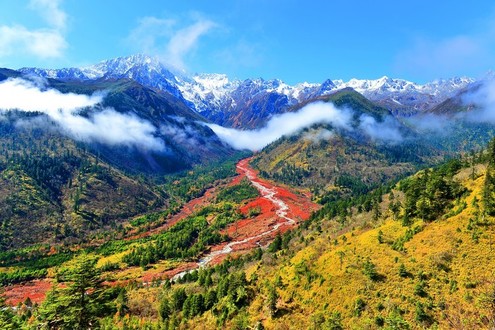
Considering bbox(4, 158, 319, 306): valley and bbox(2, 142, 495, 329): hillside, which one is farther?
bbox(4, 158, 319, 306): valley

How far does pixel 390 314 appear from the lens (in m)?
42.0

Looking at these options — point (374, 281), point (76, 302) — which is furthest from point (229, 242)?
point (76, 302)

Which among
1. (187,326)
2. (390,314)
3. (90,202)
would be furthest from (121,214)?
(390,314)

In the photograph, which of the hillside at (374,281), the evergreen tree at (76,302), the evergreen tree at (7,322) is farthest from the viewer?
the hillside at (374,281)

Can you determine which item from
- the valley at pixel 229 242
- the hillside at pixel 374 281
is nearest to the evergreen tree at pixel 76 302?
the hillside at pixel 374 281

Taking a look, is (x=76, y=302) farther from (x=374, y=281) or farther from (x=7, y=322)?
(x=374, y=281)

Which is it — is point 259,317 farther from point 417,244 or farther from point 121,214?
point 121,214

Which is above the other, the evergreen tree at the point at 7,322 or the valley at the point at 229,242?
the evergreen tree at the point at 7,322

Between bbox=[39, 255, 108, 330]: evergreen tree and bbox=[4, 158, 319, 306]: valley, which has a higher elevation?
bbox=[39, 255, 108, 330]: evergreen tree

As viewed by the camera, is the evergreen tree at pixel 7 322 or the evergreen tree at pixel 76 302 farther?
the evergreen tree at pixel 76 302

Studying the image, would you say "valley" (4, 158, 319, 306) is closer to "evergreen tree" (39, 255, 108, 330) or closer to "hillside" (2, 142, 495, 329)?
"hillside" (2, 142, 495, 329)

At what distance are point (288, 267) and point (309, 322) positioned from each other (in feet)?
53.4

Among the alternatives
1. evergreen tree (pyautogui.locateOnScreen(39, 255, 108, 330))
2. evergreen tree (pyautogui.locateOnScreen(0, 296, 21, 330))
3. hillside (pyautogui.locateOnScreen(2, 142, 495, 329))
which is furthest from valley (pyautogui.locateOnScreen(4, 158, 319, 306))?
evergreen tree (pyautogui.locateOnScreen(39, 255, 108, 330))

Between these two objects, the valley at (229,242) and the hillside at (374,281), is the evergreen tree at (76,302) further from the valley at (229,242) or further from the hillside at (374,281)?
the valley at (229,242)
